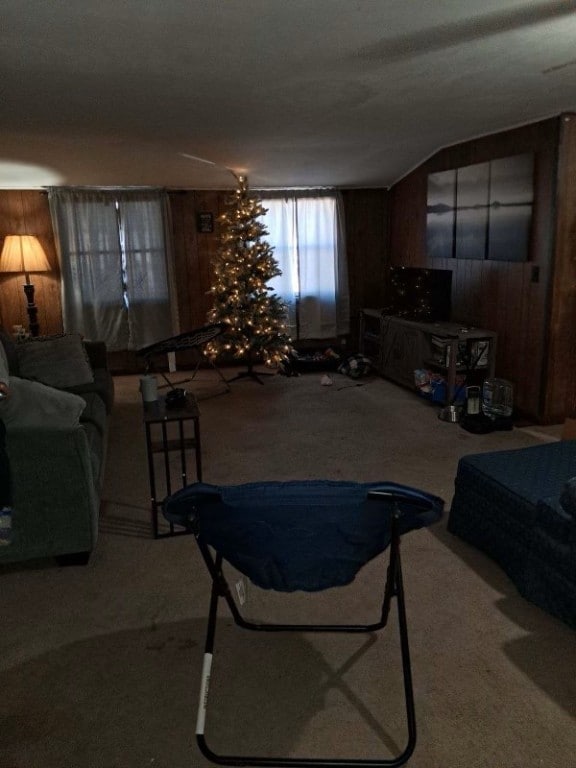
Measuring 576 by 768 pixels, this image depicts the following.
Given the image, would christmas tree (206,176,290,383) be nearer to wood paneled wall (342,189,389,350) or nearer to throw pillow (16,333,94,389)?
wood paneled wall (342,189,389,350)

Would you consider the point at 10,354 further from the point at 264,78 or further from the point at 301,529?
the point at 301,529

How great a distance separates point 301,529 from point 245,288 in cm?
470

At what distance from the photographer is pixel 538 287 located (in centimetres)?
440

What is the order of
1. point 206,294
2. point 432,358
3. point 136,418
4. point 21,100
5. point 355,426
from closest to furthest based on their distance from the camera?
point 21,100
point 355,426
point 136,418
point 432,358
point 206,294

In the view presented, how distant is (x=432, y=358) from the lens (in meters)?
5.25

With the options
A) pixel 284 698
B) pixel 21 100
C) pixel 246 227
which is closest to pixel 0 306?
pixel 246 227

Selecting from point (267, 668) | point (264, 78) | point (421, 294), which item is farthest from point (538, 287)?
point (267, 668)

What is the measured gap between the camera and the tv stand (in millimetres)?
4879

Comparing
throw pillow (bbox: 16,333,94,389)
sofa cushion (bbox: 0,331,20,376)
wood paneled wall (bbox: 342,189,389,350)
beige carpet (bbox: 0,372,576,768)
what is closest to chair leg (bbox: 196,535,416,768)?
beige carpet (bbox: 0,372,576,768)

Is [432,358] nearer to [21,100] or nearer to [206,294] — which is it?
[206,294]

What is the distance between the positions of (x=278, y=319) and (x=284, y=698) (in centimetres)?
462

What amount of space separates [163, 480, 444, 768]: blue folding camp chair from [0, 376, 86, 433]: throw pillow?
116 cm

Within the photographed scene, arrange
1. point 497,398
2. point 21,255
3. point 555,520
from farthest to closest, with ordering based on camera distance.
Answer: point 21,255
point 497,398
point 555,520

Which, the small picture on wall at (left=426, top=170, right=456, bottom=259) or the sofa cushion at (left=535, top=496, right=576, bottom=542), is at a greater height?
the small picture on wall at (left=426, top=170, right=456, bottom=259)
